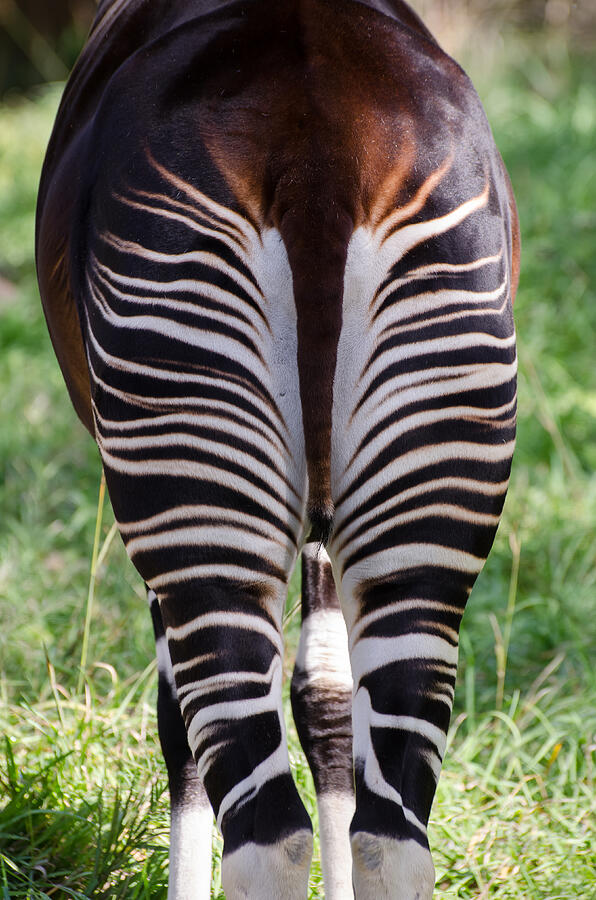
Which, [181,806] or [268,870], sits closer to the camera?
[268,870]

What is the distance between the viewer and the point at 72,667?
8.72 ft

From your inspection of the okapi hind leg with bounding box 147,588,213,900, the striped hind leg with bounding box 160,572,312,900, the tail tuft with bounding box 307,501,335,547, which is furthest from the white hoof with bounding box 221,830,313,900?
the okapi hind leg with bounding box 147,588,213,900

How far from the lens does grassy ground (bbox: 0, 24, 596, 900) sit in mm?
1934

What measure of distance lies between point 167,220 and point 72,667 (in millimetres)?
1667

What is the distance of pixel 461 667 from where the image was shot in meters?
2.83

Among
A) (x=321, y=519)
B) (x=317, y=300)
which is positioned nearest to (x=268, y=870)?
(x=321, y=519)

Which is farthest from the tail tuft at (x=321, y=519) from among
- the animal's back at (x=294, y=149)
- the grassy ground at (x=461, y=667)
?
the grassy ground at (x=461, y=667)

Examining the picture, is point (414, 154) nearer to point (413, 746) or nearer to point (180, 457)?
point (180, 457)

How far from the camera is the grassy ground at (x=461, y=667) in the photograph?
1934mm

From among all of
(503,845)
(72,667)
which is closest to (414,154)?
(503,845)

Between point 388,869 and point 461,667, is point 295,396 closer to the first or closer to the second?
point 388,869

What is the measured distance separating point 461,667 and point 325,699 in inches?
36.4

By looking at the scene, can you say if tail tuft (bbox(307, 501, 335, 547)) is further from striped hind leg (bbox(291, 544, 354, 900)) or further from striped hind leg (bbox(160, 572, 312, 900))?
striped hind leg (bbox(291, 544, 354, 900))

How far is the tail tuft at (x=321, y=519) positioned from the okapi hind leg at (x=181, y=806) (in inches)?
20.2
